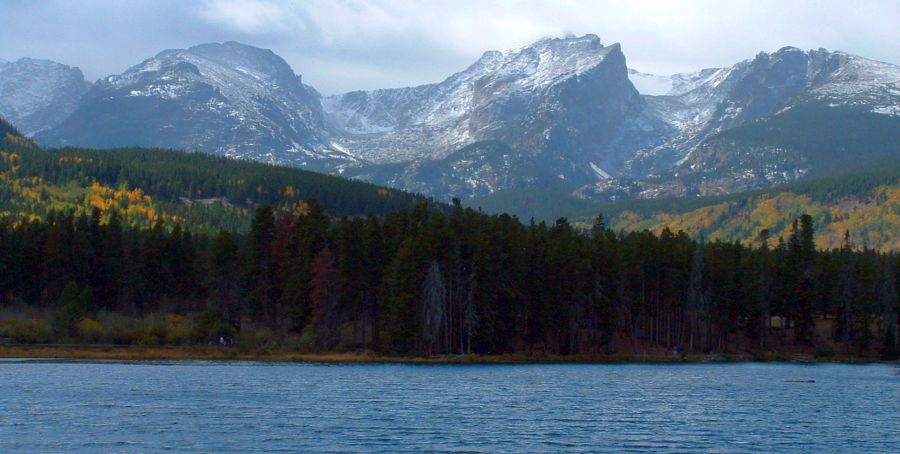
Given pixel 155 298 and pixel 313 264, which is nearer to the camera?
pixel 313 264

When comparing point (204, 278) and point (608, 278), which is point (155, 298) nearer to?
point (204, 278)

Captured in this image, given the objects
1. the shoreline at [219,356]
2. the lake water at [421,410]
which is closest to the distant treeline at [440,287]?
the shoreline at [219,356]

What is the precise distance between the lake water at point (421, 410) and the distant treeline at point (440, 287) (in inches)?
710

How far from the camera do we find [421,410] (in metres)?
74.5

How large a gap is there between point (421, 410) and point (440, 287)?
165 feet

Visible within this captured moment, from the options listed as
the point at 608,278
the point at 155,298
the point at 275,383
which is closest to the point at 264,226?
the point at 155,298

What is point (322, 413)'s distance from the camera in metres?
71.8

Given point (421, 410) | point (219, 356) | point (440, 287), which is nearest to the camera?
point (421, 410)

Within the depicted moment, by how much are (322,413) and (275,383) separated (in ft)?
70.5

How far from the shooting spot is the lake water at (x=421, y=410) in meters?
60.4

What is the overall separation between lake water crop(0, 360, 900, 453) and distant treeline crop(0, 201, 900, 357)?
1802 cm

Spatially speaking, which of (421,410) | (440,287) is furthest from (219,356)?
(421,410)

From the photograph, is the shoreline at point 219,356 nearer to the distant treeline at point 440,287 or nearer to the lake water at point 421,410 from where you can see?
the distant treeline at point 440,287

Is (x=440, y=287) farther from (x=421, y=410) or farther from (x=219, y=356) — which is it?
(x=421, y=410)
